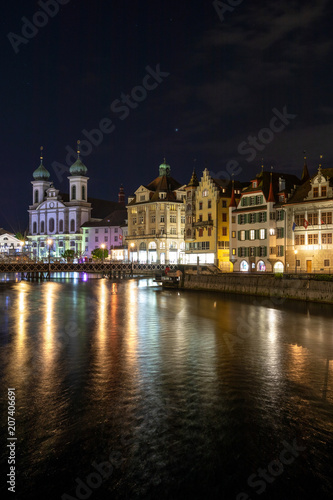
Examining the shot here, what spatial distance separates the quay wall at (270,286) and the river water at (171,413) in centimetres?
1435

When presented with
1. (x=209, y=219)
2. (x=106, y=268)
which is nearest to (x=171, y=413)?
(x=209, y=219)

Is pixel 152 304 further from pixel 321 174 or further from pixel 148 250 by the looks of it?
pixel 148 250

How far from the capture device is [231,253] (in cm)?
8344

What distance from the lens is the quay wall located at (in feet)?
149

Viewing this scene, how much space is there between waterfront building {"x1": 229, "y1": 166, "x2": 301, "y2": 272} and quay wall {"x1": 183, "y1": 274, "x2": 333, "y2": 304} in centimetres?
1397

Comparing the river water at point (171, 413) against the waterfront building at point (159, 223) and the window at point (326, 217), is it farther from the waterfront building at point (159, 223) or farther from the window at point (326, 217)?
the waterfront building at point (159, 223)

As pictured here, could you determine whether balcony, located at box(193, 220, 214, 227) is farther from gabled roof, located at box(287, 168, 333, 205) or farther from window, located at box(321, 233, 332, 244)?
window, located at box(321, 233, 332, 244)

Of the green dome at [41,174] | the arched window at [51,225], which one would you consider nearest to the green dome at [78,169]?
the green dome at [41,174]

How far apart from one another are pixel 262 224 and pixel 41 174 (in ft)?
460

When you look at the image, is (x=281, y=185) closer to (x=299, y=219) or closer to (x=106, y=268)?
(x=299, y=219)

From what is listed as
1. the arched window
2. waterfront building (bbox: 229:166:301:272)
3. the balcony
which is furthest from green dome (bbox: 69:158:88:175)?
waterfront building (bbox: 229:166:301:272)

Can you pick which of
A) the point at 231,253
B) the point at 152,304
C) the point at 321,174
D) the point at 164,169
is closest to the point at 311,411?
the point at 152,304

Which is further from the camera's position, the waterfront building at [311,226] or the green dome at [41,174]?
the green dome at [41,174]

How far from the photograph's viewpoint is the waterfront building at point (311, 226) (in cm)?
6644
